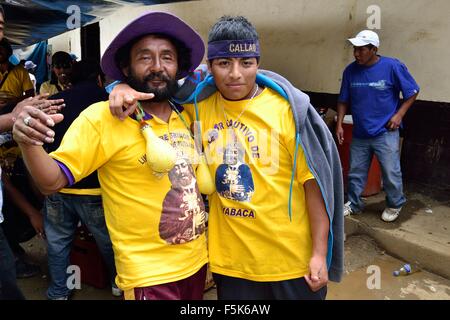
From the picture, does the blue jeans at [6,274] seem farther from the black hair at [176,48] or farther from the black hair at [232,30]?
the black hair at [232,30]

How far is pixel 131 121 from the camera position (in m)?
1.76

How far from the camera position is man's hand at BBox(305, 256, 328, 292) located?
1.88 metres

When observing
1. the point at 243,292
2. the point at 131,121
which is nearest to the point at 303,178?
the point at 243,292

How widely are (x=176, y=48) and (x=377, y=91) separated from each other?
9.87ft

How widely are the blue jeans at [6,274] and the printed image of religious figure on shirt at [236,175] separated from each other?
121 cm

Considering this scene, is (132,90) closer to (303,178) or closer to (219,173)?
(219,173)

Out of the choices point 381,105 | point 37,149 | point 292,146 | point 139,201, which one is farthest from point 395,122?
point 37,149

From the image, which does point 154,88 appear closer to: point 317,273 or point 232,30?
point 232,30

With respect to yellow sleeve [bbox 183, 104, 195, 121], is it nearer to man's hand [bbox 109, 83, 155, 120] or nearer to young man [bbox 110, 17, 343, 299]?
young man [bbox 110, 17, 343, 299]

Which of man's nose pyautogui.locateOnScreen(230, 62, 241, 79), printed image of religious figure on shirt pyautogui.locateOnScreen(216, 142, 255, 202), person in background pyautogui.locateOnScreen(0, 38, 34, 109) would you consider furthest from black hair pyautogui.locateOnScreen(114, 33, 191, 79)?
person in background pyautogui.locateOnScreen(0, 38, 34, 109)

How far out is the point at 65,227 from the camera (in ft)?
9.77

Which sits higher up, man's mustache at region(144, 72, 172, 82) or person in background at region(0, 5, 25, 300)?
man's mustache at region(144, 72, 172, 82)

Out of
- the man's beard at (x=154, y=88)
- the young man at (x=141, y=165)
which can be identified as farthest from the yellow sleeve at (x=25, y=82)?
the man's beard at (x=154, y=88)

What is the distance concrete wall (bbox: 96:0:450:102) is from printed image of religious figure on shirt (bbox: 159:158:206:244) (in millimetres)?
3608
